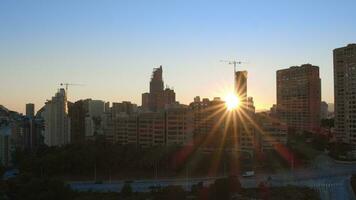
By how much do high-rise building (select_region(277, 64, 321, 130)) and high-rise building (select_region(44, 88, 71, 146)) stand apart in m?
13.9

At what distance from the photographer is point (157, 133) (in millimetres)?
23266

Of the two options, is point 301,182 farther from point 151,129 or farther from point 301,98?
point 301,98

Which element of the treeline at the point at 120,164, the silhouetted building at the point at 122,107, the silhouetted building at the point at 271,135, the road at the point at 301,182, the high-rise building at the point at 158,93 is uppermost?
the high-rise building at the point at 158,93

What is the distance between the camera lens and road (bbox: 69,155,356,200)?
14377 millimetres

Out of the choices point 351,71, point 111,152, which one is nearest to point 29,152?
point 111,152

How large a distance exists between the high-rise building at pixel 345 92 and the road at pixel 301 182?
13.2 feet

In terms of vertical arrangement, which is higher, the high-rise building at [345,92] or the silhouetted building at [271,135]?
the high-rise building at [345,92]

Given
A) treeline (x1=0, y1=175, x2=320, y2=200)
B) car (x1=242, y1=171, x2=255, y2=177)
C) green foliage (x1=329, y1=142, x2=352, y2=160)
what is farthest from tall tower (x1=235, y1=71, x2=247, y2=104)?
treeline (x1=0, y1=175, x2=320, y2=200)

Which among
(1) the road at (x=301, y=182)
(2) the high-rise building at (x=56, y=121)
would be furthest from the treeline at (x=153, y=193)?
(2) the high-rise building at (x=56, y=121)

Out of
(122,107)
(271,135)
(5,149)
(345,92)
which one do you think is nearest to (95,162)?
(5,149)

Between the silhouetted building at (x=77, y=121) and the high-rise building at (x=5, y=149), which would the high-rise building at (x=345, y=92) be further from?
the high-rise building at (x=5, y=149)

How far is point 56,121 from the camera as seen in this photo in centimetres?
2450

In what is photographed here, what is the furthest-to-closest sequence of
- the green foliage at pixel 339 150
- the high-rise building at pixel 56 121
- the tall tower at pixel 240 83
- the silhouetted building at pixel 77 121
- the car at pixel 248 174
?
the tall tower at pixel 240 83
the silhouetted building at pixel 77 121
the high-rise building at pixel 56 121
the green foliage at pixel 339 150
the car at pixel 248 174

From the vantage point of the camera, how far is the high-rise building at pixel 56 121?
2442 centimetres
